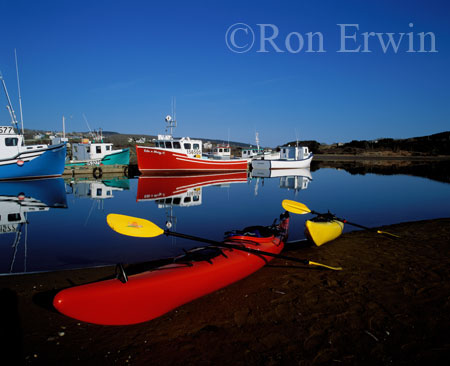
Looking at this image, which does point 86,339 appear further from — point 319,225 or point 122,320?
point 319,225

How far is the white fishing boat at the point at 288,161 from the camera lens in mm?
44219

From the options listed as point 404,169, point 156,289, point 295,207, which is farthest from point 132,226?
point 404,169

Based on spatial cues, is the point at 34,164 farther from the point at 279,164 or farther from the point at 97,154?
the point at 279,164

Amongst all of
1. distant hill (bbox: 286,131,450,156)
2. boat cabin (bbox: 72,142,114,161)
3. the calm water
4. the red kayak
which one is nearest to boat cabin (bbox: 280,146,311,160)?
the calm water

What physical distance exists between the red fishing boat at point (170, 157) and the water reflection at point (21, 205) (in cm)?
1086

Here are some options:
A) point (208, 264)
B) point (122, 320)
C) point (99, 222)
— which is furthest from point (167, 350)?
point (99, 222)

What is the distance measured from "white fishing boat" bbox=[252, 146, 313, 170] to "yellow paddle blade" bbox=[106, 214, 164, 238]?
38579 millimetres

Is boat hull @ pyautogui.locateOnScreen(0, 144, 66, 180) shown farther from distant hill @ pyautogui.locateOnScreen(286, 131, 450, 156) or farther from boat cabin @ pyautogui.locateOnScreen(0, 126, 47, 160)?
distant hill @ pyautogui.locateOnScreen(286, 131, 450, 156)

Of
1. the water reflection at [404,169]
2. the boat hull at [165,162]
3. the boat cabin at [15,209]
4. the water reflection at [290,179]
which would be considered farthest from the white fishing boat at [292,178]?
the boat cabin at [15,209]

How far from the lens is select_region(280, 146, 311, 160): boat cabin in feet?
160

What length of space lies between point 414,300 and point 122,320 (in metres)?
4.84

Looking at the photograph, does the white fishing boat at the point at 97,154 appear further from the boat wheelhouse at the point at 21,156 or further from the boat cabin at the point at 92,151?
the boat wheelhouse at the point at 21,156

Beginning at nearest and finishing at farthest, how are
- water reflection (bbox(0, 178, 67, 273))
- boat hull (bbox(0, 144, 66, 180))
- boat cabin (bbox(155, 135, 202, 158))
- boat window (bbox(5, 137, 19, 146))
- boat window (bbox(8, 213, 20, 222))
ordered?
water reflection (bbox(0, 178, 67, 273)) < boat window (bbox(8, 213, 20, 222)) < boat window (bbox(5, 137, 19, 146)) < boat hull (bbox(0, 144, 66, 180)) < boat cabin (bbox(155, 135, 202, 158))

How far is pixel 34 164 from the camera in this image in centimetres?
2620
